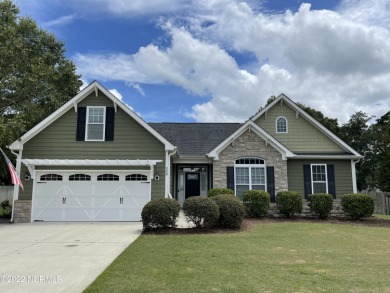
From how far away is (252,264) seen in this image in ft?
22.5

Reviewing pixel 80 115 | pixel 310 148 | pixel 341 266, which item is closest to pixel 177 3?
pixel 80 115

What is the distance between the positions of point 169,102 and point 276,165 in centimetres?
934

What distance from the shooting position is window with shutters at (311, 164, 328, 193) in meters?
17.6

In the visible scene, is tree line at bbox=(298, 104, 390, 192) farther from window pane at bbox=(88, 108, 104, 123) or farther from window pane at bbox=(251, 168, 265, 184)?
window pane at bbox=(88, 108, 104, 123)

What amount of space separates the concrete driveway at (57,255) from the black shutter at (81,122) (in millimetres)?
4607

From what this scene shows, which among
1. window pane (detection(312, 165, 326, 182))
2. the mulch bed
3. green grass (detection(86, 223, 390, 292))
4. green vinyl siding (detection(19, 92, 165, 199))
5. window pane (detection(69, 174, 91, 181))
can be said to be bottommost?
green grass (detection(86, 223, 390, 292))

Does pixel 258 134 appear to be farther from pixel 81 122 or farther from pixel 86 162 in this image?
pixel 81 122

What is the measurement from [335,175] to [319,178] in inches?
36.1

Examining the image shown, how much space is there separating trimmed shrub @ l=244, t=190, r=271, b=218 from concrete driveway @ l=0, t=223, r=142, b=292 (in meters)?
5.33

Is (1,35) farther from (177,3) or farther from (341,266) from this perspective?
(341,266)

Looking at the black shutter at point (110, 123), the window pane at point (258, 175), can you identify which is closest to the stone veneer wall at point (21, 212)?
the black shutter at point (110, 123)

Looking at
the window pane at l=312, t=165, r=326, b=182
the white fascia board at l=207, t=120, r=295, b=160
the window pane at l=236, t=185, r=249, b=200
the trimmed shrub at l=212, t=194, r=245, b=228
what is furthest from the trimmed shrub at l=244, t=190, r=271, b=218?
the window pane at l=312, t=165, r=326, b=182

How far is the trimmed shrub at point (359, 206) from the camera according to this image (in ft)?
48.7

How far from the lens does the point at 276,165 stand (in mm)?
16812
